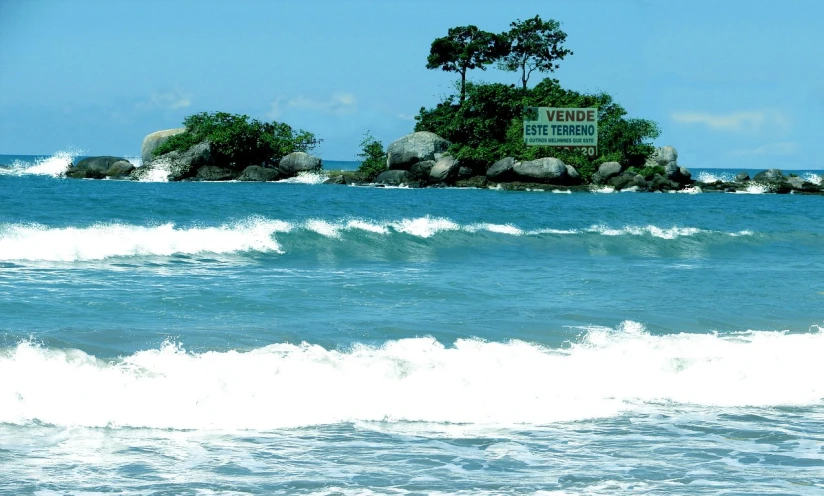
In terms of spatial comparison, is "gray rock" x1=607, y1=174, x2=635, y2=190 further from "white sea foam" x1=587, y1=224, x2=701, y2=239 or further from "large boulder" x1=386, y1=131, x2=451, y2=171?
"white sea foam" x1=587, y1=224, x2=701, y2=239

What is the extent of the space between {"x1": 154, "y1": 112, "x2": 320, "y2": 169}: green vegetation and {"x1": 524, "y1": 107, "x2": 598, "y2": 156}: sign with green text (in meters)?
14.2

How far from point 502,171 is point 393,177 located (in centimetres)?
603

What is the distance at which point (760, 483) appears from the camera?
5613mm

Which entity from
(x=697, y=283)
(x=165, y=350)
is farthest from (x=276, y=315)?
(x=697, y=283)

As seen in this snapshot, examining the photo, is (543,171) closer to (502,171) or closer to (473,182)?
(502,171)

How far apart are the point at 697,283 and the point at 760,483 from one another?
10304 millimetres

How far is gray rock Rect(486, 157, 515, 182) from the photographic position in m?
48.6

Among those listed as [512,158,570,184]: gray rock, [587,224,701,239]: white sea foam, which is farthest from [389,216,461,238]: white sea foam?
[512,158,570,184]: gray rock

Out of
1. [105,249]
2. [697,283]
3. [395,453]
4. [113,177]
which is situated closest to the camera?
[395,453]

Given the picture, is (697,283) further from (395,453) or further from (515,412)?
(395,453)

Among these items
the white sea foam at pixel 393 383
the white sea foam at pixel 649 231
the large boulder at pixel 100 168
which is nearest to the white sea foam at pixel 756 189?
the white sea foam at pixel 649 231

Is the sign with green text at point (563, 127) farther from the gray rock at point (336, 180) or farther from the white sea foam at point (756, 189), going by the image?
the gray rock at point (336, 180)

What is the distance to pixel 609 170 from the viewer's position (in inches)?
1964

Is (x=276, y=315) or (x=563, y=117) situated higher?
(x=563, y=117)
